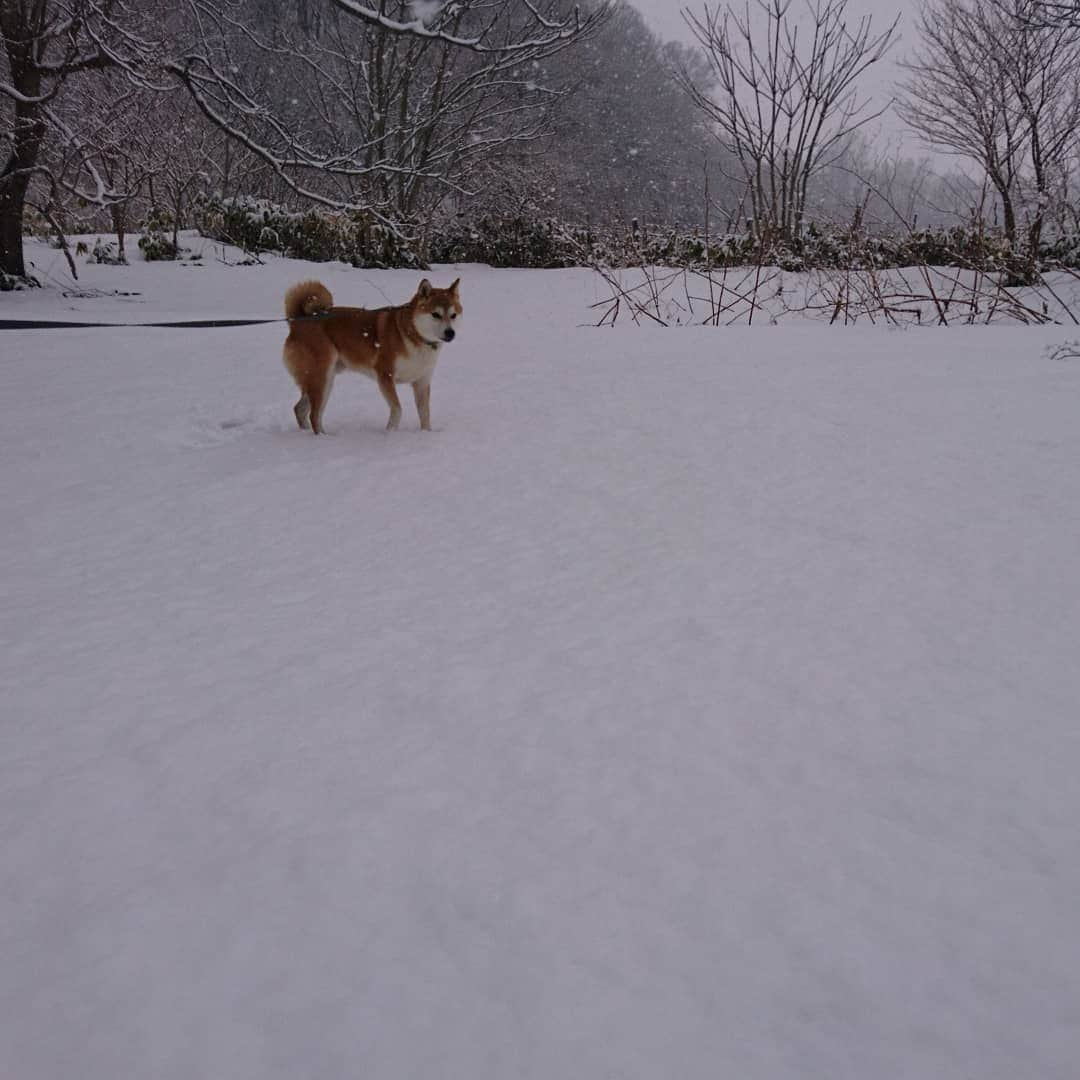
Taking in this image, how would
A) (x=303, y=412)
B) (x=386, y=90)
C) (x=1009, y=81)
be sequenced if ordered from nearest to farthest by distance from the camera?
1. (x=303, y=412)
2. (x=1009, y=81)
3. (x=386, y=90)

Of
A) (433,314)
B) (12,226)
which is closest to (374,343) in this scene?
(433,314)

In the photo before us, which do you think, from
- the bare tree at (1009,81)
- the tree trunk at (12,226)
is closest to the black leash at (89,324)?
the tree trunk at (12,226)

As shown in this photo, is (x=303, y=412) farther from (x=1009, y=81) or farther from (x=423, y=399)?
(x=1009, y=81)

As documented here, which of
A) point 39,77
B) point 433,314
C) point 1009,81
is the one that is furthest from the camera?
point 1009,81

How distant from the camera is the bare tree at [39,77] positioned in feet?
22.7

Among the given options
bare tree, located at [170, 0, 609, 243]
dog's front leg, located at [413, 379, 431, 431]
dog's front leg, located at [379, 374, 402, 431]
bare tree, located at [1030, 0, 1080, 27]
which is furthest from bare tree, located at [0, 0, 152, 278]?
bare tree, located at [1030, 0, 1080, 27]

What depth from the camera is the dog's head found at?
13.0 feet

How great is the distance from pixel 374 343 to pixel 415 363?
28cm

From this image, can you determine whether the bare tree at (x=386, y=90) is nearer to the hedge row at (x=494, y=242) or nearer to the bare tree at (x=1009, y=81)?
the hedge row at (x=494, y=242)

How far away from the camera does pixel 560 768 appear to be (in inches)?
55.7

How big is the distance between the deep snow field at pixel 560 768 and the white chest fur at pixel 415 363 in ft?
3.30

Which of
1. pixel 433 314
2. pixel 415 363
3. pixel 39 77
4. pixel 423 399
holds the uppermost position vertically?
pixel 39 77

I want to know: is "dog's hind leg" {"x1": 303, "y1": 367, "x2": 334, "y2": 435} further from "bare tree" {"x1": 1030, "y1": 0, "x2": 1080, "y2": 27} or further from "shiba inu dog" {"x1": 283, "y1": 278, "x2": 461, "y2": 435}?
"bare tree" {"x1": 1030, "y1": 0, "x2": 1080, "y2": 27}

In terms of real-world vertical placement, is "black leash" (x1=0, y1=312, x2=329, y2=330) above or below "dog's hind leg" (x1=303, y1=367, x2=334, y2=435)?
above
